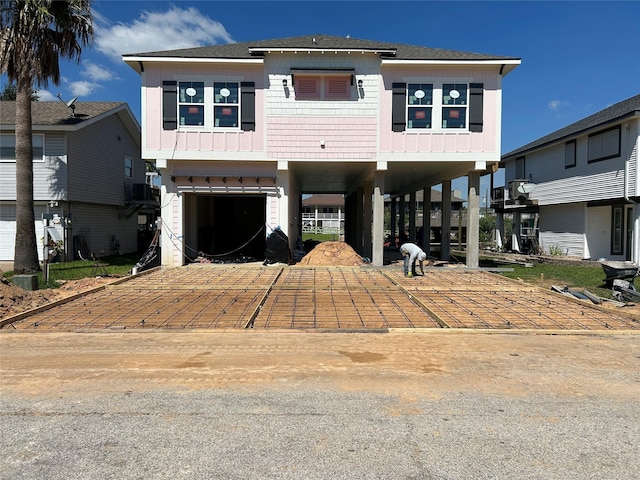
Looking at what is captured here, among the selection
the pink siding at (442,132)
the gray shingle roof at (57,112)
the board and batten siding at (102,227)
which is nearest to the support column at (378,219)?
the pink siding at (442,132)

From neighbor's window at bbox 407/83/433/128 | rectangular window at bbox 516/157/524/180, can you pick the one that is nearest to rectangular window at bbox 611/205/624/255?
rectangular window at bbox 516/157/524/180

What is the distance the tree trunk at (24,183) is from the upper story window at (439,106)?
12.6 m

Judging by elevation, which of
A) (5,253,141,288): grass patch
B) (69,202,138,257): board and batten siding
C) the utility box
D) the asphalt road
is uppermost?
(69,202,138,257): board and batten siding

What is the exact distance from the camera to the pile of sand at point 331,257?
52.4 ft

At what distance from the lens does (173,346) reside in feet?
19.1

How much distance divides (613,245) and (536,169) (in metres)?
6.64

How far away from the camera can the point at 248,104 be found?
14.7 meters

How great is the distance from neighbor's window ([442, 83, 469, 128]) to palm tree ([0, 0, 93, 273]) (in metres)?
13.3

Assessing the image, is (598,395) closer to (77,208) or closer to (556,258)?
(556,258)

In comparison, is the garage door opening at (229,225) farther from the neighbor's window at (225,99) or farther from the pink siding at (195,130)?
the neighbor's window at (225,99)

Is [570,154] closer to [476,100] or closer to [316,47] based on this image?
[476,100]

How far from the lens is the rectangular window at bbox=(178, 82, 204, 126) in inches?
578

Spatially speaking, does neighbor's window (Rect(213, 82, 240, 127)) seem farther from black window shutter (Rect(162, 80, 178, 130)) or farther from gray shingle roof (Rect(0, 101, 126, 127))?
gray shingle roof (Rect(0, 101, 126, 127))

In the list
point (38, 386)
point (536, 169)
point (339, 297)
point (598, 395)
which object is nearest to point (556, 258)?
point (536, 169)
